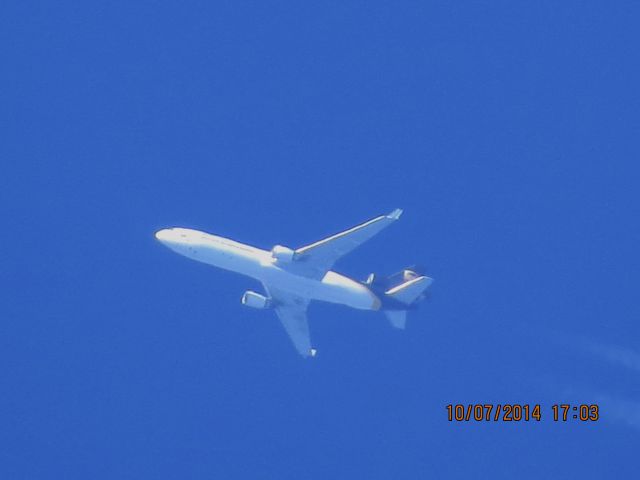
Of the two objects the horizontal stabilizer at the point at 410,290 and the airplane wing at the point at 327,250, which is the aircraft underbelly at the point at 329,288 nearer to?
the airplane wing at the point at 327,250

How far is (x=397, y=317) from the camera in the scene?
241 feet

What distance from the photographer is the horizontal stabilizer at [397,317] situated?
73062mm

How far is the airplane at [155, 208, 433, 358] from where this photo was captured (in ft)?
228

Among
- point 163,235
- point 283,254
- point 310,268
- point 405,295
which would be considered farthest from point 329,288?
point 163,235

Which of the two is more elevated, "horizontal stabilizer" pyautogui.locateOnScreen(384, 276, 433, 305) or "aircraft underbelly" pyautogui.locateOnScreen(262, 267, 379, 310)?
"horizontal stabilizer" pyautogui.locateOnScreen(384, 276, 433, 305)

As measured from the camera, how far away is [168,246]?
7175cm

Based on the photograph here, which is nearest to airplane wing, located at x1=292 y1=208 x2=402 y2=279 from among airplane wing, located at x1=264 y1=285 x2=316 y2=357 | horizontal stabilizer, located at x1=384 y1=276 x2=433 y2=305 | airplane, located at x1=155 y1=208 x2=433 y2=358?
airplane, located at x1=155 y1=208 x2=433 y2=358

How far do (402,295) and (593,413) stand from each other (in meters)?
20.7

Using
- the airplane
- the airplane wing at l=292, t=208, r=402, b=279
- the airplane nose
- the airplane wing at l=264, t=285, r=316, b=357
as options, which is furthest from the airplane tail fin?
the airplane nose

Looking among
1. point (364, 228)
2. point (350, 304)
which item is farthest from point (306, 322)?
point (364, 228)

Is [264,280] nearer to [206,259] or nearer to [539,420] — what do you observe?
[206,259]

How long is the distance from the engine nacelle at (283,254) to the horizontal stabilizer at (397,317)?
900 centimetres

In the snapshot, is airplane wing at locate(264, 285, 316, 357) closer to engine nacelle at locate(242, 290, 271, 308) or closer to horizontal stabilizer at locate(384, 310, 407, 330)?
engine nacelle at locate(242, 290, 271, 308)

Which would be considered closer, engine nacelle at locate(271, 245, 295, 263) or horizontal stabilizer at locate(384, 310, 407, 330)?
engine nacelle at locate(271, 245, 295, 263)
